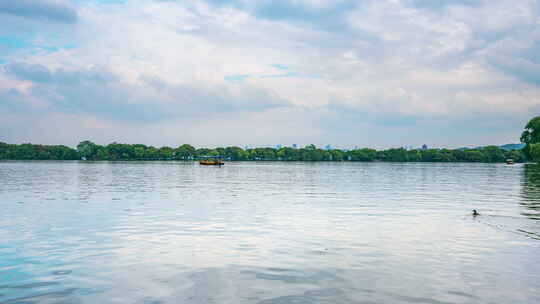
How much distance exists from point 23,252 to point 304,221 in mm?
16320

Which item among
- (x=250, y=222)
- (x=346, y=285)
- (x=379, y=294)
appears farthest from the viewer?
(x=250, y=222)

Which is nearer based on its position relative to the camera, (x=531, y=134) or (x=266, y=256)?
→ (x=266, y=256)

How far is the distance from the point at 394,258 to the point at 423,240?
489cm

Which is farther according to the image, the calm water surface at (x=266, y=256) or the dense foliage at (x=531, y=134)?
the dense foliage at (x=531, y=134)

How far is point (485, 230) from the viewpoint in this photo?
25.7 meters

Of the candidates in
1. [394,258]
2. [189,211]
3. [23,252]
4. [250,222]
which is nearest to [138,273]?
[23,252]

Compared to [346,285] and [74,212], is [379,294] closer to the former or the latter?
[346,285]

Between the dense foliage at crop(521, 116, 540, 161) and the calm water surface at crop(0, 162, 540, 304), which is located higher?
the dense foliage at crop(521, 116, 540, 161)

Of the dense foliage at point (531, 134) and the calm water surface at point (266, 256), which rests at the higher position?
the dense foliage at point (531, 134)

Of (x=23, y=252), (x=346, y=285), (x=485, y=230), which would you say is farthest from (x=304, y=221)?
(x=23, y=252)

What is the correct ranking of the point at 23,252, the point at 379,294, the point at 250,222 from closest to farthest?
the point at 379,294
the point at 23,252
the point at 250,222

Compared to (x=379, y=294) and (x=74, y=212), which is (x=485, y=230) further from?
(x=74, y=212)

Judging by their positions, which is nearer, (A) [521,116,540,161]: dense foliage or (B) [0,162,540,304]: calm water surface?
(B) [0,162,540,304]: calm water surface

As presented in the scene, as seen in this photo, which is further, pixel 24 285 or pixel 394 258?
pixel 394 258
